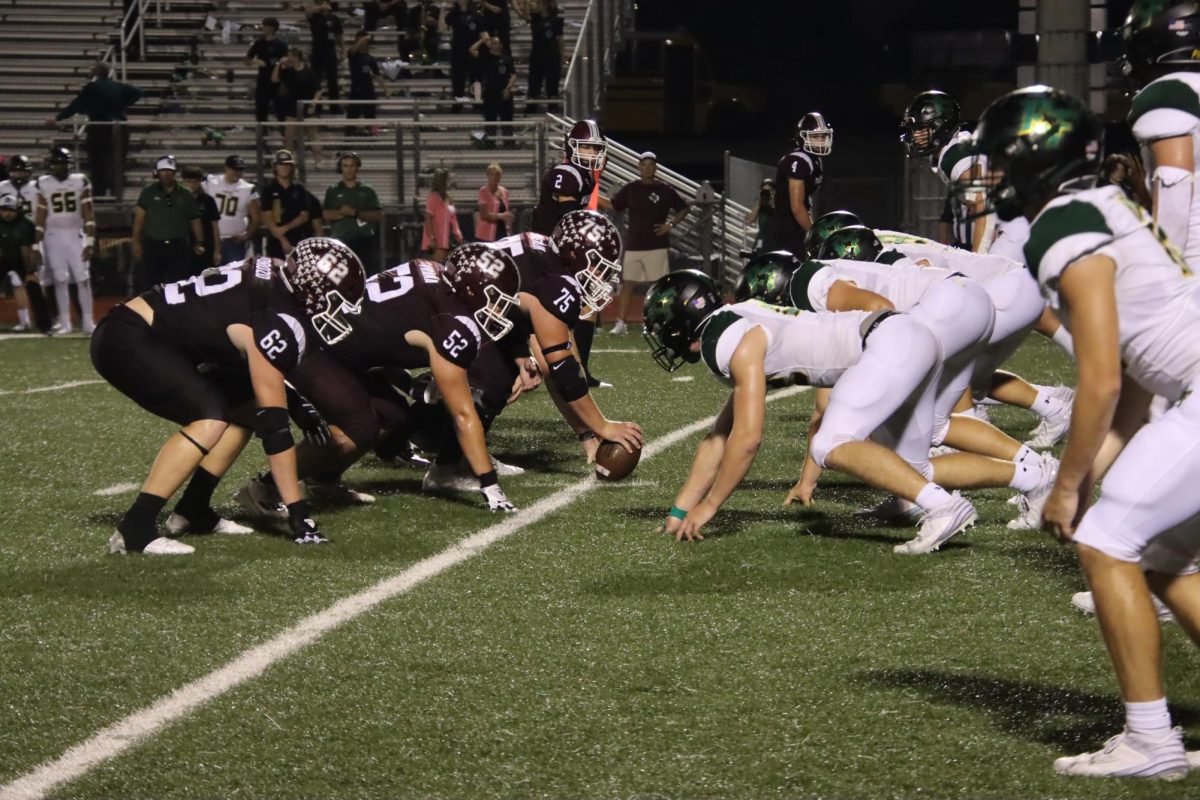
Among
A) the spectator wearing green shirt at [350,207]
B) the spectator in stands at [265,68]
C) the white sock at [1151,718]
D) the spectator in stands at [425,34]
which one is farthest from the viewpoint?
the spectator in stands at [425,34]

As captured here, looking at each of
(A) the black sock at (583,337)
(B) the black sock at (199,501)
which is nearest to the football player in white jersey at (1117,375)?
(B) the black sock at (199,501)

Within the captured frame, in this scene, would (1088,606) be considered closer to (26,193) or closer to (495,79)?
(26,193)

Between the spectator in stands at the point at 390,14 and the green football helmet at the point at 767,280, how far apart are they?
52.0ft

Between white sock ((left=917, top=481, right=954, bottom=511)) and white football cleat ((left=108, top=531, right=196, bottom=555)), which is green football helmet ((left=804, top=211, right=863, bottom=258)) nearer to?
white sock ((left=917, top=481, right=954, bottom=511))

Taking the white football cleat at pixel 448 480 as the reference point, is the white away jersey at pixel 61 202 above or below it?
above

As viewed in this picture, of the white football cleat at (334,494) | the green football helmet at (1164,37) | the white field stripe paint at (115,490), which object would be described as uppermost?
the green football helmet at (1164,37)

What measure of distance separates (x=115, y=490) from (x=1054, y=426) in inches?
183

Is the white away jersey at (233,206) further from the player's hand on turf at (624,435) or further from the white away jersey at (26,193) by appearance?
the player's hand on turf at (624,435)

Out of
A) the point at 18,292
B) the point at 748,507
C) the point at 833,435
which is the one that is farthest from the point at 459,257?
the point at 18,292

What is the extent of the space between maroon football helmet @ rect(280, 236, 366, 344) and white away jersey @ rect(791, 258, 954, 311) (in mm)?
1813

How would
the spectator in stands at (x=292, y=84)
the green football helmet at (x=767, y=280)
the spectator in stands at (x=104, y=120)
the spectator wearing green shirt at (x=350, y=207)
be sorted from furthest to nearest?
the spectator in stands at (x=292, y=84) → the spectator in stands at (x=104, y=120) → the spectator wearing green shirt at (x=350, y=207) → the green football helmet at (x=767, y=280)

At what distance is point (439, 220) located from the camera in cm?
1708

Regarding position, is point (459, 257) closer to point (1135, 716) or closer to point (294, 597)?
point (294, 597)

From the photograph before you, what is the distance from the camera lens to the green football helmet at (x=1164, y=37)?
17.5 ft
